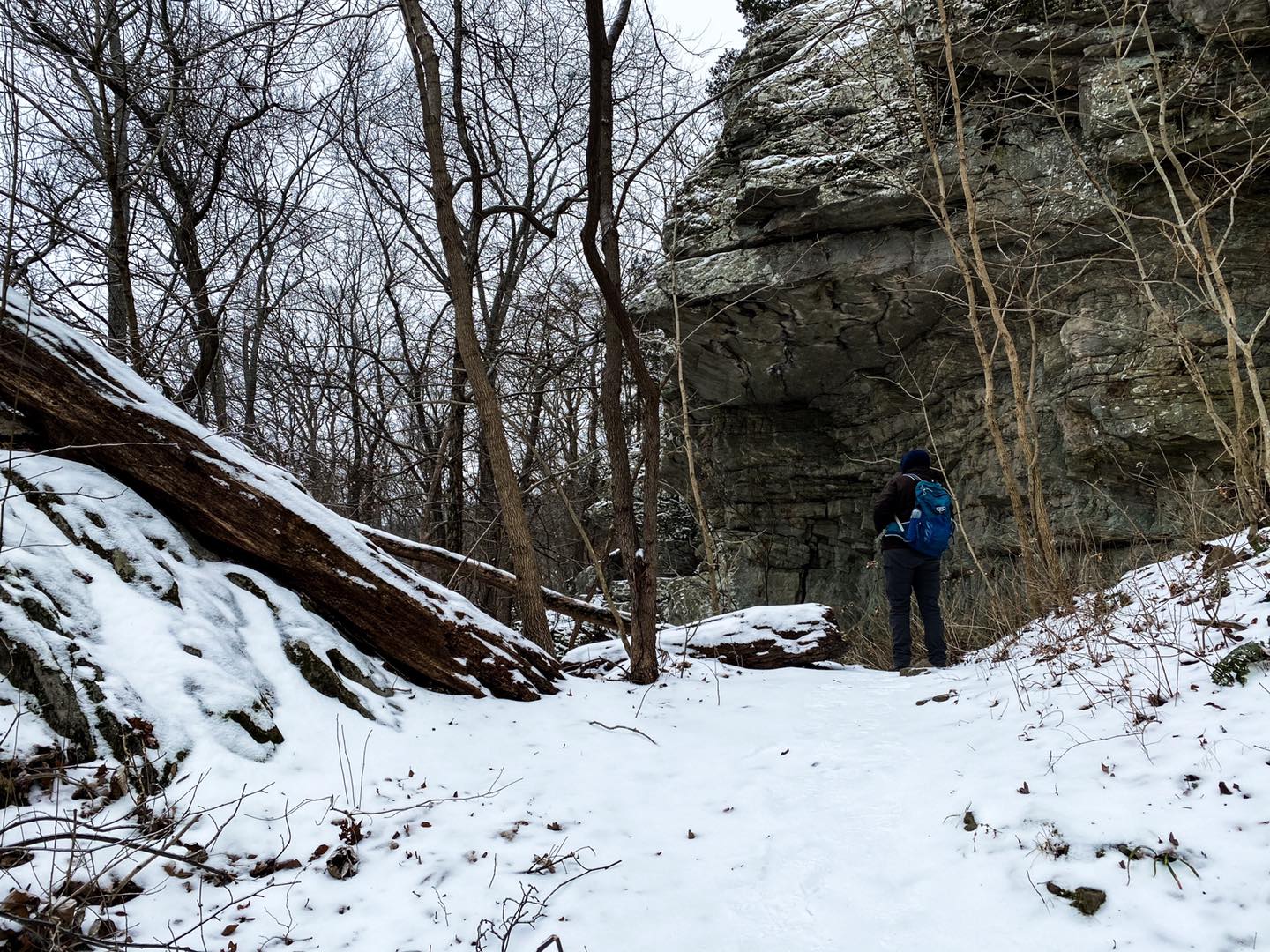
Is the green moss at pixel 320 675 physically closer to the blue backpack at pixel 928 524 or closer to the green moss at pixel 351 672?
the green moss at pixel 351 672

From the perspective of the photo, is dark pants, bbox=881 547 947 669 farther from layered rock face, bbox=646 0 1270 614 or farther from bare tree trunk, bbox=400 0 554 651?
bare tree trunk, bbox=400 0 554 651

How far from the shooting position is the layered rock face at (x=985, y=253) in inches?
294

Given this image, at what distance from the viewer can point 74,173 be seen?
7.23 metres

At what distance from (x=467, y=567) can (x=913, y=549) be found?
12.4 ft

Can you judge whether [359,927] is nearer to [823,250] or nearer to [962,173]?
[962,173]

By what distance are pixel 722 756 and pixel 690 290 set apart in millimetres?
7609

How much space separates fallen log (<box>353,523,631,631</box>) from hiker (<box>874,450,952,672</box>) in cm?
232

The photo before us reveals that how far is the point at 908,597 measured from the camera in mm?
6320

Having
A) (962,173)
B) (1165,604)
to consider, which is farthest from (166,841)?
(962,173)

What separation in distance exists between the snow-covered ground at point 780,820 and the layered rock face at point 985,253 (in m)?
4.45

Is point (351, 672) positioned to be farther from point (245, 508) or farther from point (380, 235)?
point (380, 235)

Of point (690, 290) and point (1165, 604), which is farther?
point (690, 290)

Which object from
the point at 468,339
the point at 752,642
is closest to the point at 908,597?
the point at 752,642

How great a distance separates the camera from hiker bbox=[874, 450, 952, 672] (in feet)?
20.2
